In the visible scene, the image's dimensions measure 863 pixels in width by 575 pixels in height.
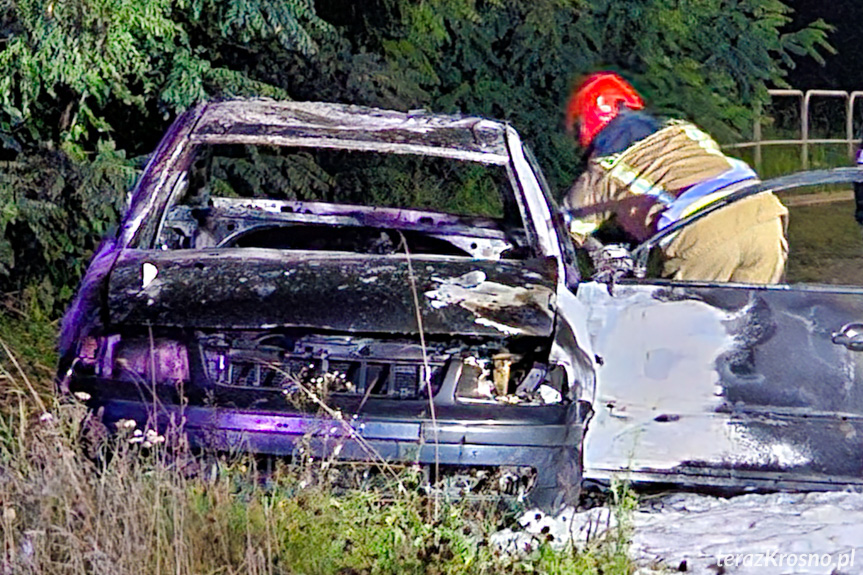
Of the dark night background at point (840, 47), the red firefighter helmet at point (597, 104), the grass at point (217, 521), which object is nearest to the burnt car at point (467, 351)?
the grass at point (217, 521)

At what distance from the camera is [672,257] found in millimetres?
6383

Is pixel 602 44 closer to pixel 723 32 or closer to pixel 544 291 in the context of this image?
pixel 723 32

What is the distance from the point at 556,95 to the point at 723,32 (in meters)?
2.85

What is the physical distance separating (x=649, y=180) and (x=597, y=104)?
2.08 ft

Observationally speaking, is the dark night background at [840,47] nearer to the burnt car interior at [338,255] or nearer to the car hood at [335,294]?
the burnt car interior at [338,255]

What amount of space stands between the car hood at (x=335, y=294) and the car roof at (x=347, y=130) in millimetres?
738

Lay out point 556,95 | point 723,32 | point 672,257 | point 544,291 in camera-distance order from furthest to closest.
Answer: point 723,32 < point 556,95 < point 672,257 < point 544,291

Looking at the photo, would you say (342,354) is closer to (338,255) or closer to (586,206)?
(338,255)

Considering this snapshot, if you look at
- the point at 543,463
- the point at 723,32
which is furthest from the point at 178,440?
the point at 723,32

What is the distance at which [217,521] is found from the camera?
4066 millimetres

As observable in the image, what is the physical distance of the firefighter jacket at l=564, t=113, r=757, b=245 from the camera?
6.52 metres

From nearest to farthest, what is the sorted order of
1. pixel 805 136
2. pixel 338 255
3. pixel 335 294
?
pixel 335 294 → pixel 338 255 → pixel 805 136

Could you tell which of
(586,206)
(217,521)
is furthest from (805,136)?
(217,521)

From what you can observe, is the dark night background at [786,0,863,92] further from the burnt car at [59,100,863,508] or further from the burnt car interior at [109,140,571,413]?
the burnt car at [59,100,863,508]
